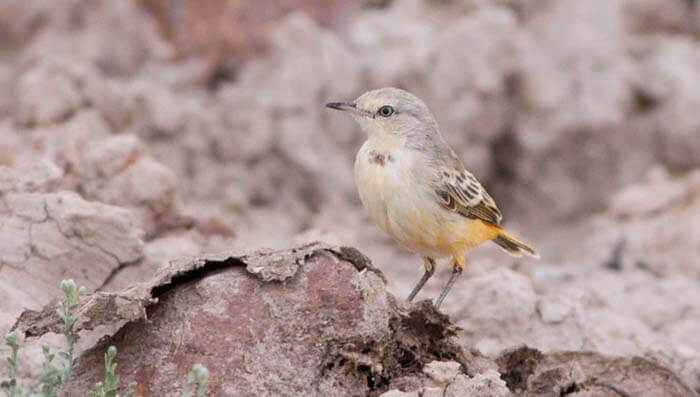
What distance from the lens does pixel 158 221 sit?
7059mm

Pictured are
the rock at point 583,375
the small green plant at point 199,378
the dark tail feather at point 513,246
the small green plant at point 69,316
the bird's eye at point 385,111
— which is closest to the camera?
the small green plant at point 199,378

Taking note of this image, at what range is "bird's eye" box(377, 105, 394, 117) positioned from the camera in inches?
257

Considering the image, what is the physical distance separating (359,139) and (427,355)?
5483 millimetres

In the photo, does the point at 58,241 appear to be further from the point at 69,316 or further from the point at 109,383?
the point at 109,383

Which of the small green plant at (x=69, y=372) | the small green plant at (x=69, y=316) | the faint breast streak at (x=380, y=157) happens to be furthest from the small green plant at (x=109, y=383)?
the faint breast streak at (x=380, y=157)

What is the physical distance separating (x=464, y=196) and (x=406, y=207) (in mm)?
531

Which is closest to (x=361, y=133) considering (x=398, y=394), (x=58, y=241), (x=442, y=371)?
(x=58, y=241)

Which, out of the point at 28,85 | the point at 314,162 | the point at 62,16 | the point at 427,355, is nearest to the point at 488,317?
the point at 427,355

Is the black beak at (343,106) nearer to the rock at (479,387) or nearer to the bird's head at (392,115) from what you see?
the bird's head at (392,115)

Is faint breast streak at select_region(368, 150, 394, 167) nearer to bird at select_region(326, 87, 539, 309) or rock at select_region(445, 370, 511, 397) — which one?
bird at select_region(326, 87, 539, 309)

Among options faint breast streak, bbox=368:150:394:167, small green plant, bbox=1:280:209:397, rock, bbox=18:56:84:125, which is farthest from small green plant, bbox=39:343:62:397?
rock, bbox=18:56:84:125

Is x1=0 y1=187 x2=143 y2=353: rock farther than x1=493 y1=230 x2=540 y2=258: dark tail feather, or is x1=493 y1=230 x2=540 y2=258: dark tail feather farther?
x1=493 y1=230 x2=540 y2=258: dark tail feather

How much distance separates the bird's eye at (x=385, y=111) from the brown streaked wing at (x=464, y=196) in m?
0.51

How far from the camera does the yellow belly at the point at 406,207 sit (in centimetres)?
600
